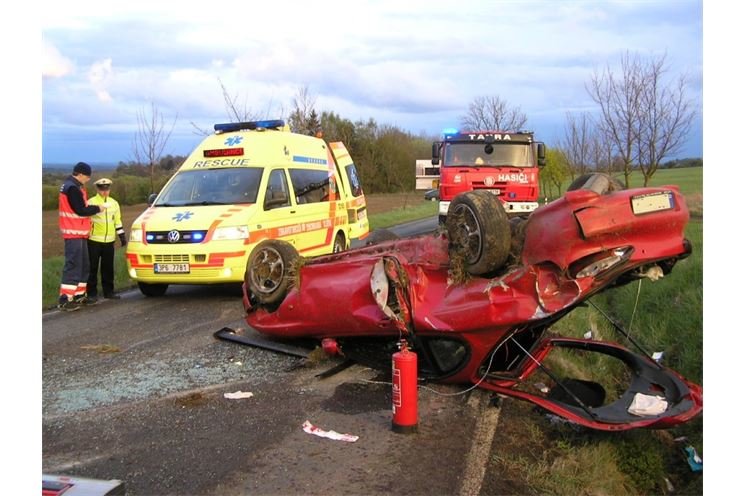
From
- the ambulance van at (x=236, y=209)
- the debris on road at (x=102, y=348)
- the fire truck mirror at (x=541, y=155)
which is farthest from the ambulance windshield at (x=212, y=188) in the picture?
the fire truck mirror at (x=541, y=155)

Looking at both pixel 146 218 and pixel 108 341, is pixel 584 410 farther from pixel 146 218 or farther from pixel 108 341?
pixel 146 218

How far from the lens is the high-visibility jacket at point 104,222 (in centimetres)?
1006

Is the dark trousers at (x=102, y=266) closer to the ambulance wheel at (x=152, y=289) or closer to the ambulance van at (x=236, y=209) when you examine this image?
the ambulance wheel at (x=152, y=289)

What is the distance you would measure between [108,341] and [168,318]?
1.20 m

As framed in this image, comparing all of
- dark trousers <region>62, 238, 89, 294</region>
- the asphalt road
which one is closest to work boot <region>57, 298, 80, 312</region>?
dark trousers <region>62, 238, 89, 294</region>

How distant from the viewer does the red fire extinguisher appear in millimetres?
4520

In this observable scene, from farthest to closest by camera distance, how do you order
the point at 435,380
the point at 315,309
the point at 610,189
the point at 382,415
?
1. the point at 315,309
2. the point at 435,380
3. the point at 382,415
4. the point at 610,189

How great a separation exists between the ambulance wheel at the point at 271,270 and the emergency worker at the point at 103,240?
168 inches

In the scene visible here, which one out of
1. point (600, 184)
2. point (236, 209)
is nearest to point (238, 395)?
point (600, 184)

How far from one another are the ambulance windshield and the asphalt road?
9.80 feet

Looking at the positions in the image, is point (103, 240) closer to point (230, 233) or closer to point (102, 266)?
point (102, 266)

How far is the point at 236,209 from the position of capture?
9.45m

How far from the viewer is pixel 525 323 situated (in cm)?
467
